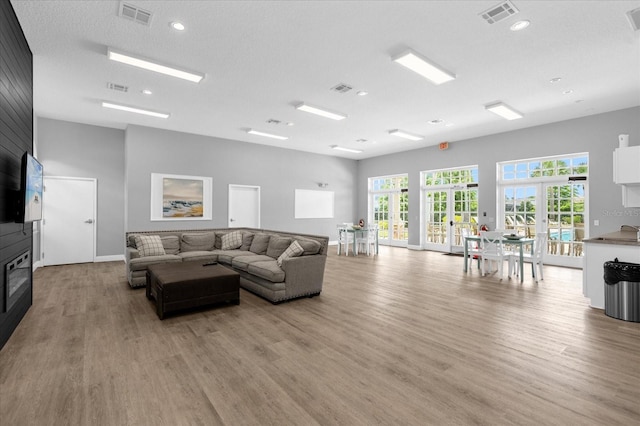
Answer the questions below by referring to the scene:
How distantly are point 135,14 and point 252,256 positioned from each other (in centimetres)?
364

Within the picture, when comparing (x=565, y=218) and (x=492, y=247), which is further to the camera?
(x=565, y=218)

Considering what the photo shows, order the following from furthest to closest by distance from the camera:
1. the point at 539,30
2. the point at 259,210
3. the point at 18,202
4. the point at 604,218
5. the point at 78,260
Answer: the point at 259,210 → the point at 78,260 → the point at 604,218 → the point at 539,30 → the point at 18,202

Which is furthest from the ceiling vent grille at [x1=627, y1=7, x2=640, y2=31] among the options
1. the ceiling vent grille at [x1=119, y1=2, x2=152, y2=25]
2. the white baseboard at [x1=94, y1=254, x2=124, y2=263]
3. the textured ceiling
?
the white baseboard at [x1=94, y1=254, x2=124, y2=263]

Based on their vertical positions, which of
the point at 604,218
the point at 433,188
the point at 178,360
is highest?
the point at 433,188

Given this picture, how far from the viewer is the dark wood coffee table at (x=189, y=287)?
355cm

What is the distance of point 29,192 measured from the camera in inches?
125

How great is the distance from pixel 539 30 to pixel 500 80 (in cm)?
133

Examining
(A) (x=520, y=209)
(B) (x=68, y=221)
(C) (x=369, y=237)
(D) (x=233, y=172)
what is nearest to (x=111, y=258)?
(B) (x=68, y=221)

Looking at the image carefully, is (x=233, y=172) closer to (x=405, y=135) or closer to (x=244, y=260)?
(x=244, y=260)

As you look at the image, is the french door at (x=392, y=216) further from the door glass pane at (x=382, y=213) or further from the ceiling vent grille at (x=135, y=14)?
the ceiling vent grille at (x=135, y=14)

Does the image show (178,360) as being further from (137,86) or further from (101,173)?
(101,173)

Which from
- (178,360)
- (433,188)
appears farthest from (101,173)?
(433,188)

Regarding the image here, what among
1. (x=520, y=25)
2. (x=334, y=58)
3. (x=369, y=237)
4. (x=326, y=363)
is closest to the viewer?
(x=326, y=363)

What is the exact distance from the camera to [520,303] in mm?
4164
